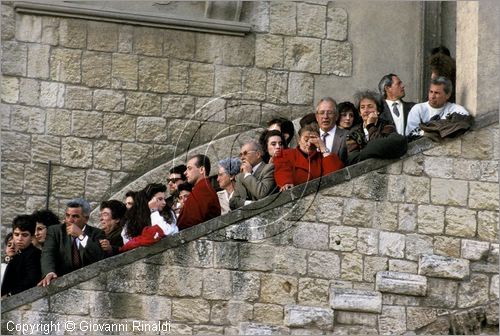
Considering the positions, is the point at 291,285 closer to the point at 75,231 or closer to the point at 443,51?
the point at 75,231

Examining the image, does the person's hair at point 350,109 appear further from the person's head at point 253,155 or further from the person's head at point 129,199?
the person's head at point 129,199

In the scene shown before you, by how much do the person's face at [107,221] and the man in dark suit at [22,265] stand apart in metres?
0.70

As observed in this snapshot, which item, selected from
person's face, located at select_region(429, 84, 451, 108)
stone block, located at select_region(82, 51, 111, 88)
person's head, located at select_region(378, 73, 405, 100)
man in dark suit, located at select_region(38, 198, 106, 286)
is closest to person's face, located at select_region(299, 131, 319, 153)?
person's head, located at select_region(378, 73, 405, 100)

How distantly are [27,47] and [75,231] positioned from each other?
3658mm

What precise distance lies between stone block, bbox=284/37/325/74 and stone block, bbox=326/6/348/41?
0.18 metres

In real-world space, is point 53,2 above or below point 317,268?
above

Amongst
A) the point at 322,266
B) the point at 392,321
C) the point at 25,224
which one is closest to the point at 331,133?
the point at 322,266

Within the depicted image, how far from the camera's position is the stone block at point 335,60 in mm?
23891

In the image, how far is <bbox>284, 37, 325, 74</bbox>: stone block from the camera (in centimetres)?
2384

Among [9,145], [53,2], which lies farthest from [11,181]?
[53,2]

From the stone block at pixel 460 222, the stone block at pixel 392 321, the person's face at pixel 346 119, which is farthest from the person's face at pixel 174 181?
the stone block at pixel 460 222

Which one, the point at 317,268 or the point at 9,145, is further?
the point at 9,145

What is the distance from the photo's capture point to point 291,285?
20.2m

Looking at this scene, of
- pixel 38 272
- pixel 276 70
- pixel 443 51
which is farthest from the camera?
pixel 276 70
